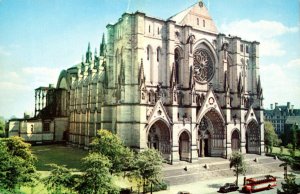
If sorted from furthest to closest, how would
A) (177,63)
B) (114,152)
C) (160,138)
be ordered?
(177,63)
(160,138)
(114,152)

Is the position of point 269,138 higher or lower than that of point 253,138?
lower

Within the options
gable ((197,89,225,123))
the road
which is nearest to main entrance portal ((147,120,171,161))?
gable ((197,89,225,123))

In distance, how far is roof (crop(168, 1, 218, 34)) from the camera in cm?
4410

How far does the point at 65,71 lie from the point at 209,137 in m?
44.4

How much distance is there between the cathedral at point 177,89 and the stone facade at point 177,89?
0.43 ft

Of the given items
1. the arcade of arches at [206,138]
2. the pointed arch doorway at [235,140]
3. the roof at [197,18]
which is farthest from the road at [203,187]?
the roof at [197,18]

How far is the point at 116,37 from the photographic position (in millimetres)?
41844

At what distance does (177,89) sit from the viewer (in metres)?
41.1

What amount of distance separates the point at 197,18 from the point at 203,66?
7.93 meters

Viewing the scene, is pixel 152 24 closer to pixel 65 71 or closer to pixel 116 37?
pixel 116 37

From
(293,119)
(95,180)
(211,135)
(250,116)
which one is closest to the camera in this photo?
(95,180)

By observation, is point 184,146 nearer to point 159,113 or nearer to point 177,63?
point 159,113

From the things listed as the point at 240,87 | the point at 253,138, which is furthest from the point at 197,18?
the point at 253,138

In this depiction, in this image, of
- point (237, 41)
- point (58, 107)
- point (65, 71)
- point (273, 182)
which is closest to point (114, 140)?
point (273, 182)
